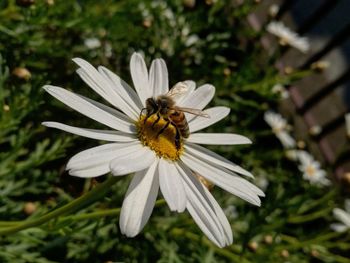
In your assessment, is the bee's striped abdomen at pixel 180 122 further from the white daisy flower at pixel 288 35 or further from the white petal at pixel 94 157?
the white daisy flower at pixel 288 35

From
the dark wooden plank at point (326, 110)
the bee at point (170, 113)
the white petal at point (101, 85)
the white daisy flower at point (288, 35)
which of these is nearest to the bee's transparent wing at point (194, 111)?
the bee at point (170, 113)

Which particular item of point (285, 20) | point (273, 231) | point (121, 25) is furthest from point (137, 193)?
point (285, 20)

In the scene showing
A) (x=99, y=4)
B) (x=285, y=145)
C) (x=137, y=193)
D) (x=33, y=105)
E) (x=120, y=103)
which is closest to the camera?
(x=137, y=193)

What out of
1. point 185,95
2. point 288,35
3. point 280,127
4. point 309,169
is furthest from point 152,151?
point 288,35

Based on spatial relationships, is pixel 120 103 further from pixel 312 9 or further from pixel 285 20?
pixel 312 9

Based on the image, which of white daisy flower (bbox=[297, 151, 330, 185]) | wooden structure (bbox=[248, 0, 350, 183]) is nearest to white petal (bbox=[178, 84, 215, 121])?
white daisy flower (bbox=[297, 151, 330, 185])

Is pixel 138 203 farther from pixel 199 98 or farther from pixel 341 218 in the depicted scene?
pixel 341 218
